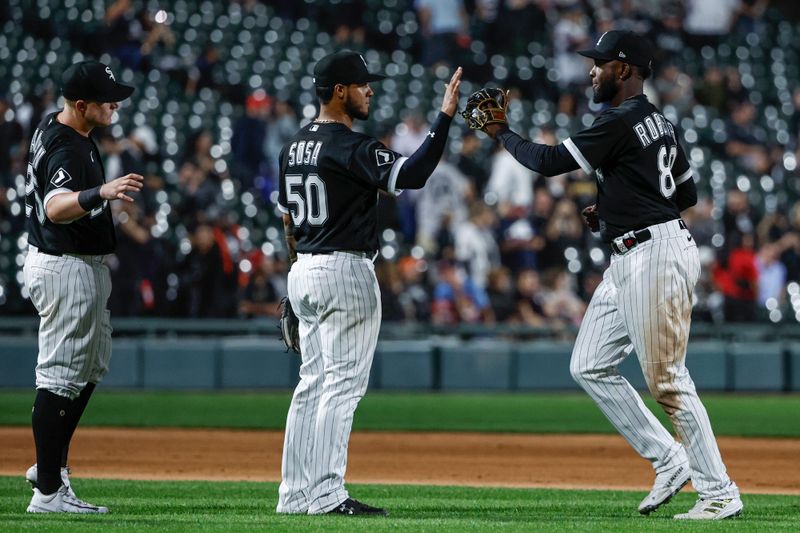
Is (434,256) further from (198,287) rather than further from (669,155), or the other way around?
(669,155)

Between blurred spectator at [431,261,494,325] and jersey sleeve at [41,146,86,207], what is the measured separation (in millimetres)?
8444

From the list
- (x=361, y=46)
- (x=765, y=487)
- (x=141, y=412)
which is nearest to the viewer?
(x=765, y=487)

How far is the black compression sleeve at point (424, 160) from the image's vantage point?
201 inches

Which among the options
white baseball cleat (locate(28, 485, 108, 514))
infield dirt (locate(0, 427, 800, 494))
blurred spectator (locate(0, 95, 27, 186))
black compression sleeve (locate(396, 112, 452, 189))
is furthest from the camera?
blurred spectator (locate(0, 95, 27, 186))

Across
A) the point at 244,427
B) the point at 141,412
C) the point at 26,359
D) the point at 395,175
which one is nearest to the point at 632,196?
the point at 395,175

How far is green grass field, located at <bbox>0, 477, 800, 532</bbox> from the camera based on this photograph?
4.86 m

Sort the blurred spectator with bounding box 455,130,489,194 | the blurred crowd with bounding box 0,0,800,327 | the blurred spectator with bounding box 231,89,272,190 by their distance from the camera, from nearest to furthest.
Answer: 1. the blurred crowd with bounding box 0,0,800,327
2. the blurred spectator with bounding box 231,89,272,190
3. the blurred spectator with bounding box 455,130,489,194

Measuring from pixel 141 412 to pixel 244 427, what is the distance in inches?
63.4

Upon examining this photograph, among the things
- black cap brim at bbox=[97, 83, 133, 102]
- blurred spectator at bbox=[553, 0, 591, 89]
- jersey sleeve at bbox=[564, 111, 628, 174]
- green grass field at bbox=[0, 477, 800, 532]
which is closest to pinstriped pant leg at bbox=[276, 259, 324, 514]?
green grass field at bbox=[0, 477, 800, 532]

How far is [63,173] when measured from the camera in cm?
534

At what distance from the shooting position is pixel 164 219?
44.7 ft

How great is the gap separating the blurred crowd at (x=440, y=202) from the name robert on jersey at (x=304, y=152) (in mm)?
7260

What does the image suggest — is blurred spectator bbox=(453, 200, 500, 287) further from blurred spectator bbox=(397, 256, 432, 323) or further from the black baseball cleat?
the black baseball cleat

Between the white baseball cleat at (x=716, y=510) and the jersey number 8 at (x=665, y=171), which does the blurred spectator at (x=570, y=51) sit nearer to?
the jersey number 8 at (x=665, y=171)
